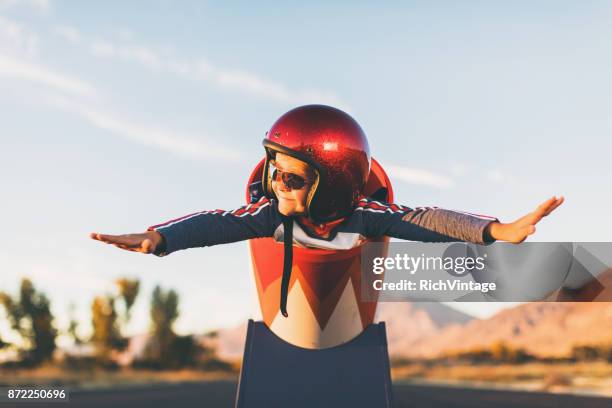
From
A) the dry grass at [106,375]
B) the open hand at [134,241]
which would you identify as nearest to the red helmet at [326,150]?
the open hand at [134,241]

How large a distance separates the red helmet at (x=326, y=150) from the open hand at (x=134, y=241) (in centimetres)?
107

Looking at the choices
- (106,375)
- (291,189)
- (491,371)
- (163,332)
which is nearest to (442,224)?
(291,189)

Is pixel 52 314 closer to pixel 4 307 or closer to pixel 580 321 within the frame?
pixel 4 307

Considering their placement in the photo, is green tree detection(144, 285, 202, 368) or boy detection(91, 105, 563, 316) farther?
green tree detection(144, 285, 202, 368)

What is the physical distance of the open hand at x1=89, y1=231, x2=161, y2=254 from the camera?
13.8 feet

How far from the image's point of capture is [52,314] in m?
65.4

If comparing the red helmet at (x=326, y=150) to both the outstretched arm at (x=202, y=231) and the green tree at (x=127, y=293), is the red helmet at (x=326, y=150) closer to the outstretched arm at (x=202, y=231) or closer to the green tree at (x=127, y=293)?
the outstretched arm at (x=202, y=231)

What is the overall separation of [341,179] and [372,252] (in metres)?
1.10

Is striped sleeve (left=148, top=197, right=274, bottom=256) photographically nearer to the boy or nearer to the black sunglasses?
the boy

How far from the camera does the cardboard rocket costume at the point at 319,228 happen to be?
4621 millimetres

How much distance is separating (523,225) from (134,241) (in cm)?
245

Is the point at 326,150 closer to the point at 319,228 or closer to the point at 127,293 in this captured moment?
the point at 319,228

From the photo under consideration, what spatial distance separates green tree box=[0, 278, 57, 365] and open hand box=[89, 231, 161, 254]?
6531 centimetres

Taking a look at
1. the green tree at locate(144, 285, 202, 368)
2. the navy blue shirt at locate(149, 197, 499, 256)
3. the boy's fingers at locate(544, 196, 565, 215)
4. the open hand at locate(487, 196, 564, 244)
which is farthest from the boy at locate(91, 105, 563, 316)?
the green tree at locate(144, 285, 202, 368)
